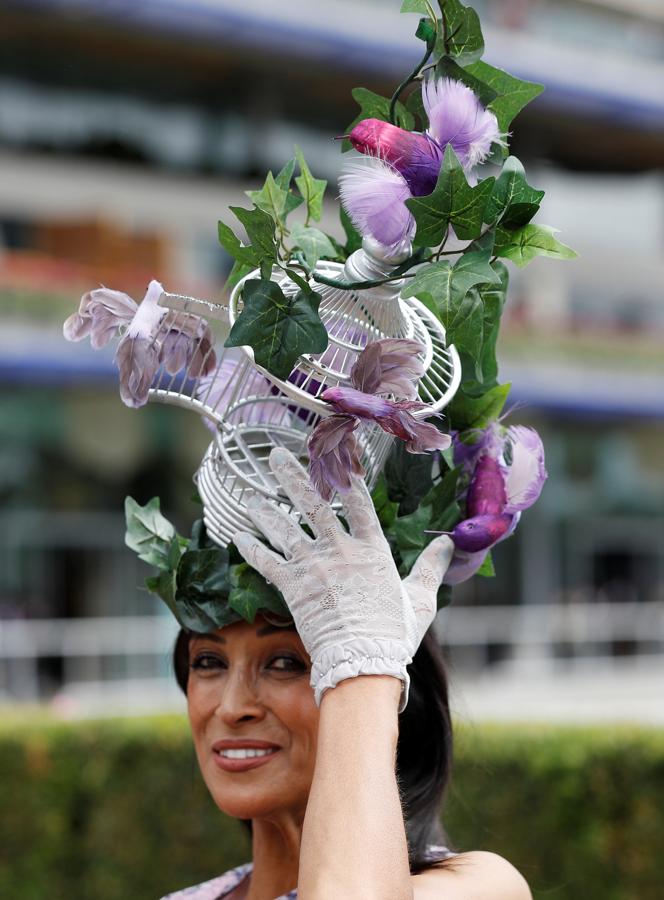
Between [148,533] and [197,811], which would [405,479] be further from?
[197,811]

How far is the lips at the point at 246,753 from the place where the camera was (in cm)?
213

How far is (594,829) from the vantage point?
18.3 ft

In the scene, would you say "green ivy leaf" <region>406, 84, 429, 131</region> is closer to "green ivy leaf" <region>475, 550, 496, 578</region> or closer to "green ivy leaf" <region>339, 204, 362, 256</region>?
"green ivy leaf" <region>339, 204, 362, 256</region>

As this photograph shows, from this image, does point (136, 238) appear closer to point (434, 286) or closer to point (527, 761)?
point (527, 761)

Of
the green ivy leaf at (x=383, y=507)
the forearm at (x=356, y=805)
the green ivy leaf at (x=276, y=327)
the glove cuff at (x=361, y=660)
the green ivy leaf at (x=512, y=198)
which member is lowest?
the forearm at (x=356, y=805)

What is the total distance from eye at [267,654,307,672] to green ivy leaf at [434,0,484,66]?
37.2 inches

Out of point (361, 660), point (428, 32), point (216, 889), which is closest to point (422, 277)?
point (428, 32)

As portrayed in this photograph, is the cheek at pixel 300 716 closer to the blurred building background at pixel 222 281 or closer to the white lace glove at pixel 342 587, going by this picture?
the white lace glove at pixel 342 587

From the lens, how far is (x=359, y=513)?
192 centimetres

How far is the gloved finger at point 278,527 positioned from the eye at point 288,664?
228 millimetres

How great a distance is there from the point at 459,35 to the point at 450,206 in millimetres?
274

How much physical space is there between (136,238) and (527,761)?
44.6 feet

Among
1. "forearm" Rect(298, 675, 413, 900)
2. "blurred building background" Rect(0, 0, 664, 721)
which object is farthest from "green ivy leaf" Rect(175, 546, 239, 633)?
"blurred building background" Rect(0, 0, 664, 721)

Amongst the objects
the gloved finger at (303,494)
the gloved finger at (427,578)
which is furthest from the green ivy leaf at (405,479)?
the gloved finger at (303,494)
